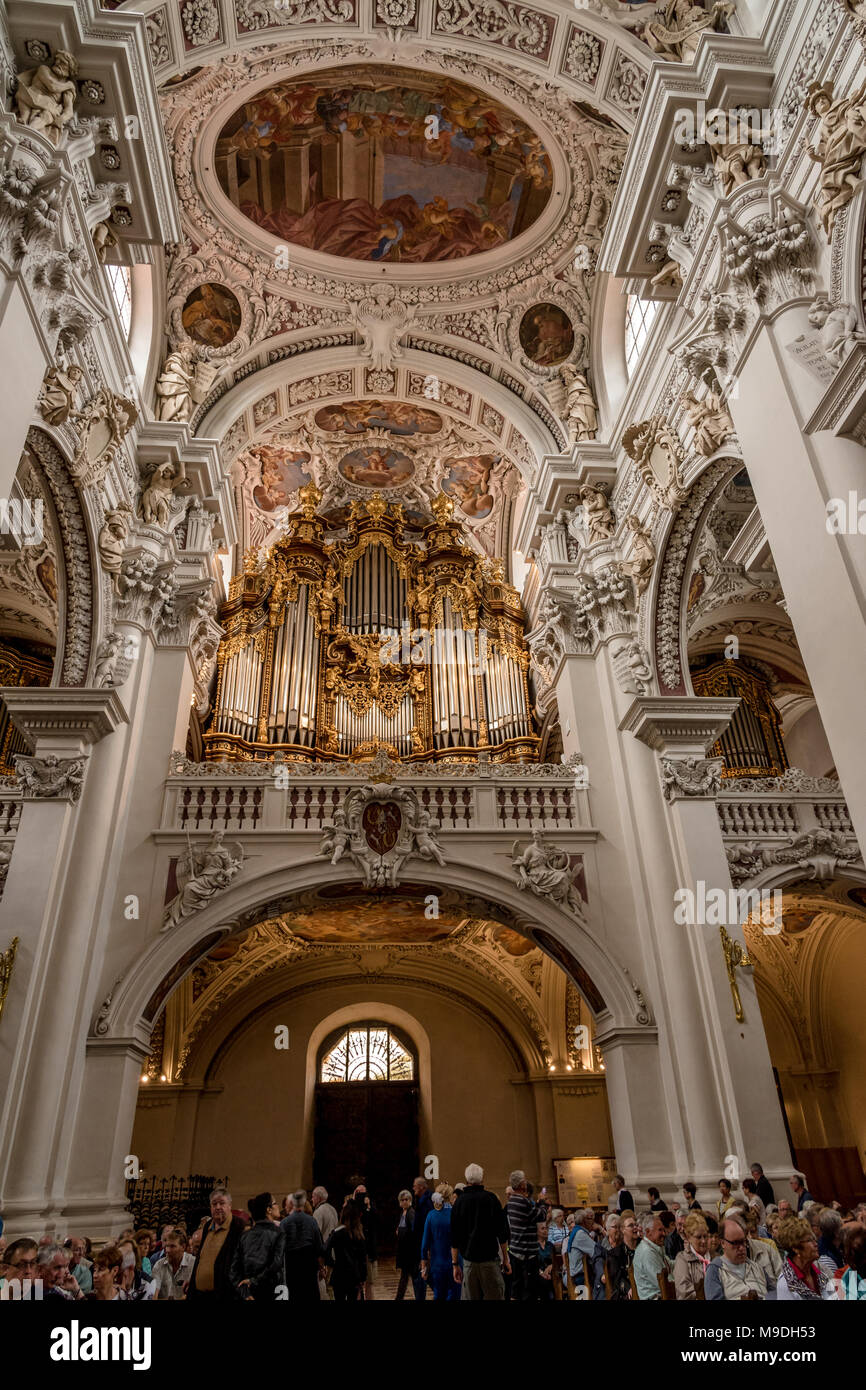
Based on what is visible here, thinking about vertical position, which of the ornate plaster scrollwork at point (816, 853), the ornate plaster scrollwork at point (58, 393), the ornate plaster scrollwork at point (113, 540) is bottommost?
the ornate plaster scrollwork at point (816, 853)

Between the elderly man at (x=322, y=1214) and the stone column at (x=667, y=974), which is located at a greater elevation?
the stone column at (x=667, y=974)

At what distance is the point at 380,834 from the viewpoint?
35.1 ft

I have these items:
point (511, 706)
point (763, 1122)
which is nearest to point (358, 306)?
point (511, 706)

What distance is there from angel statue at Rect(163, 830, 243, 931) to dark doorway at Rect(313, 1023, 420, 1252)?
24.4 ft

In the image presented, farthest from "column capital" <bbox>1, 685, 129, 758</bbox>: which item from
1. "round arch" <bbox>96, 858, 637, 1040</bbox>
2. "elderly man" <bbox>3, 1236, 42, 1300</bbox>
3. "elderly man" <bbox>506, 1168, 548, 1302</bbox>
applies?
"elderly man" <bbox>506, 1168, 548, 1302</bbox>

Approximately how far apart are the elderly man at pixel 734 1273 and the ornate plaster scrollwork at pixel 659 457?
7899mm

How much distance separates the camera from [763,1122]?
886 centimetres

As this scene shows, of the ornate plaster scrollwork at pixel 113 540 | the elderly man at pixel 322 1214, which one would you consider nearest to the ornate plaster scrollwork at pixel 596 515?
the ornate plaster scrollwork at pixel 113 540

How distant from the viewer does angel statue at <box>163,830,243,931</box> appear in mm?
10078

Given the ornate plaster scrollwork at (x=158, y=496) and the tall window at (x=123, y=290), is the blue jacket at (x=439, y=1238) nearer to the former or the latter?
the ornate plaster scrollwork at (x=158, y=496)

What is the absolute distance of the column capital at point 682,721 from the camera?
10742 millimetres

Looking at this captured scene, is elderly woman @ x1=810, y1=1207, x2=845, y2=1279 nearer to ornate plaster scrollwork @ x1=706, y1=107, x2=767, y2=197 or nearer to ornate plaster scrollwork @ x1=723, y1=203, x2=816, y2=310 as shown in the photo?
ornate plaster scrollwork @ x1=723, y1=203, x2=816, y2=310
